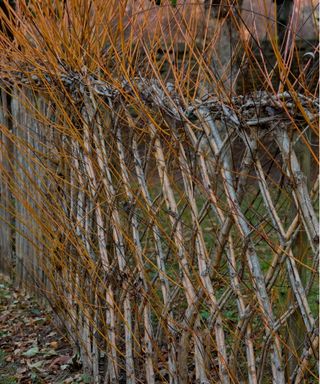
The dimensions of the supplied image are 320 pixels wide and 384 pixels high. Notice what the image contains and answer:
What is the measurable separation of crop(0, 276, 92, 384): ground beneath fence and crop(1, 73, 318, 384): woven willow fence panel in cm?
23

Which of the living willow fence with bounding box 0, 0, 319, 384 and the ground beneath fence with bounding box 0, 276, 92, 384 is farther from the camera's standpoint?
the ground beneath fence with bounding box 0, 276, 92, 384

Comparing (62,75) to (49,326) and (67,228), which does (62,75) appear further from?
(49,326)

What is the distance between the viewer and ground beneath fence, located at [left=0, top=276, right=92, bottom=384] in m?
4.27

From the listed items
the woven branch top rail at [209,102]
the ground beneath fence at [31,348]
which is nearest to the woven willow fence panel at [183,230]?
the woven branch top rail at [209,102]

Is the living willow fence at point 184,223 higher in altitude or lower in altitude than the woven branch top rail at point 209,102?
lower

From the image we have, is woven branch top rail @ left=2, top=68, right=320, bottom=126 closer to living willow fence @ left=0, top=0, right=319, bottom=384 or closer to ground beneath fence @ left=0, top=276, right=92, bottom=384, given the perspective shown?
living willow fence @ left=0, top=0, right=319, bottom=384

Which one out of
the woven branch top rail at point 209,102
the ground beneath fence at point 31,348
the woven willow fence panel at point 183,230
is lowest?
the ground beneath fence at point 31,348

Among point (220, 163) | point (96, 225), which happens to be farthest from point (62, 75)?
point (220, 163)

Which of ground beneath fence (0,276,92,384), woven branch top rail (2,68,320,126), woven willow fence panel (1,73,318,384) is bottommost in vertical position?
ground beneath fence (0,276,92,384)

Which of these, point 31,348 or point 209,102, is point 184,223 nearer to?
point 209,102

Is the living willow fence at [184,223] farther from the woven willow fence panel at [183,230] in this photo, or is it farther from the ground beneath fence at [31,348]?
the ground beneath fence at [31,348]

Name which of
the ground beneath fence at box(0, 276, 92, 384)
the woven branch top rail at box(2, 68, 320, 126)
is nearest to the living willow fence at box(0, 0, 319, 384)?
the woven branch top rail at box(2, 68, 320, 126)

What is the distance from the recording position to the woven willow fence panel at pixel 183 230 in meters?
2.34

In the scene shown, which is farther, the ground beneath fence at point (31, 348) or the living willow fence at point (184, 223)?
the ground beneath fence at point (31, 348)
